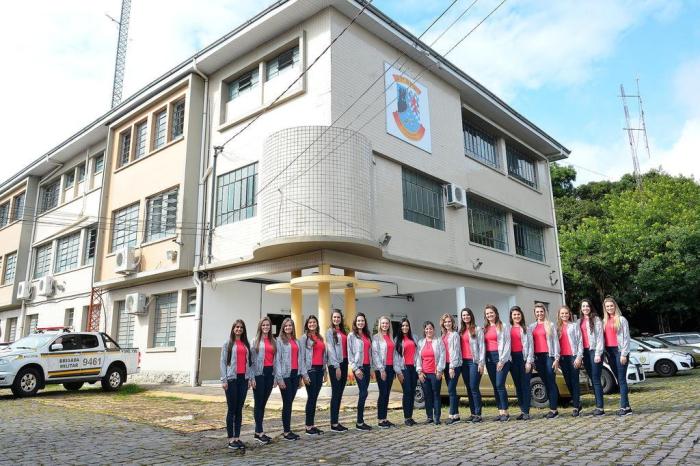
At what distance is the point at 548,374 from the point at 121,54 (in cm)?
3440

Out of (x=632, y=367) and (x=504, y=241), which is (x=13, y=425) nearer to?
(x=632, y=367)

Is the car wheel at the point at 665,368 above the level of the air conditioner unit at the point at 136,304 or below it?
below

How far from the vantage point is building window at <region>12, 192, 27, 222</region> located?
92.9ft

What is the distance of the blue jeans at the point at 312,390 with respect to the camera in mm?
7934

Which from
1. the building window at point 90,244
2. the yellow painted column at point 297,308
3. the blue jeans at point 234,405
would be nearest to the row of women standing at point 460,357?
the blue jeans at point 234,405

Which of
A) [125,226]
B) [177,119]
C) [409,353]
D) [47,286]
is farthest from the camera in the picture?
[47,286]

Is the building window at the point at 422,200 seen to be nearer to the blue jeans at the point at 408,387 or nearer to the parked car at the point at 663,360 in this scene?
the parked car at the point at 663,360

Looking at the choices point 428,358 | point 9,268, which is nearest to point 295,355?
point 428,358

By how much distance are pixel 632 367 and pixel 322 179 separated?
8.76m

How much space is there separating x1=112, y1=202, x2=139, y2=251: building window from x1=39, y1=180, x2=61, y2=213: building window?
801cm

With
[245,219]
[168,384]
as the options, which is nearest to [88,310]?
[168,384]

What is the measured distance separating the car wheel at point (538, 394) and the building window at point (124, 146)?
17337 millimetres

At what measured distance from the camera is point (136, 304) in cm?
1825

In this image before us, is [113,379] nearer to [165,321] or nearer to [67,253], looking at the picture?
[165,321]
